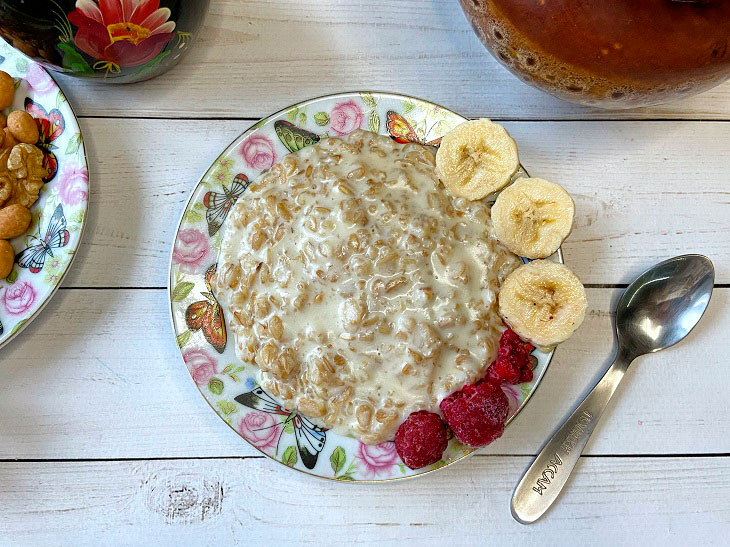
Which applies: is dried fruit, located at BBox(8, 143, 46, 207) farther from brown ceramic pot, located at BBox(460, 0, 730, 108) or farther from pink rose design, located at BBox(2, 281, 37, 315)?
brown ceramic pot, located at BBox(460, 0, 730, 108)

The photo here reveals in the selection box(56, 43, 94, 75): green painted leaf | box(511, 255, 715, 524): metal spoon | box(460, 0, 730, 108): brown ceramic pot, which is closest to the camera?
box(460, 0, 730, 108): brown ceramic pot

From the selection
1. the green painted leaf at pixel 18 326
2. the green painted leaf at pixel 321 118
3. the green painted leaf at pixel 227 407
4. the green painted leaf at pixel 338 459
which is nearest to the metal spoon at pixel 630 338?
the green painted leaf at pixel 338 459

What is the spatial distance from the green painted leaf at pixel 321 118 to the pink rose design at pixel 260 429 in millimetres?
435

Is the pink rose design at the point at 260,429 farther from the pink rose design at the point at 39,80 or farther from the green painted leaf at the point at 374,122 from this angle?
the pink rose design at the point at 39,80

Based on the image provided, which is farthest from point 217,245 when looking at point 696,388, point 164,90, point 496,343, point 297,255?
point 696,388

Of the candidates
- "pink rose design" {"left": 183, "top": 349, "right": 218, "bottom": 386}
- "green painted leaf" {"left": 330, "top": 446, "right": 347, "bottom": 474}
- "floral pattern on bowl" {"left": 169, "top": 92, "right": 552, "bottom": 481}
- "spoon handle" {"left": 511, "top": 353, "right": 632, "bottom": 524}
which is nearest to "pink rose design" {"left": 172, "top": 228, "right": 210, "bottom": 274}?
"floral pattern on bowl" {"left": 169, "top": 92, "right": 552, "bottom": 481}

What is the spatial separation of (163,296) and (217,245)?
0.44 ft

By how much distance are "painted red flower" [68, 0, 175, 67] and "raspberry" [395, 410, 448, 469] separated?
0.62 m

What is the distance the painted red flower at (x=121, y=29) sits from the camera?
753 mm

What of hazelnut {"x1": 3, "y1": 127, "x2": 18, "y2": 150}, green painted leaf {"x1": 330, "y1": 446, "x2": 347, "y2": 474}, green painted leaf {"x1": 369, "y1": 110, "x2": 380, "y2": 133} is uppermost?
green painted leaf {"x1": 369, "y1": 110, "x2": 380, "y2": 133}

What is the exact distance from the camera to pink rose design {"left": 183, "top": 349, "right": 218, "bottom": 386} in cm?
85

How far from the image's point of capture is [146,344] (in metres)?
0.93

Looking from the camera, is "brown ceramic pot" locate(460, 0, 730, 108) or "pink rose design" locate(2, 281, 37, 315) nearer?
"brown ceramic pot" locate(460, 0, 730, 108)

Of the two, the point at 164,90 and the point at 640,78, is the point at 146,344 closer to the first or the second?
the point at 164,90
